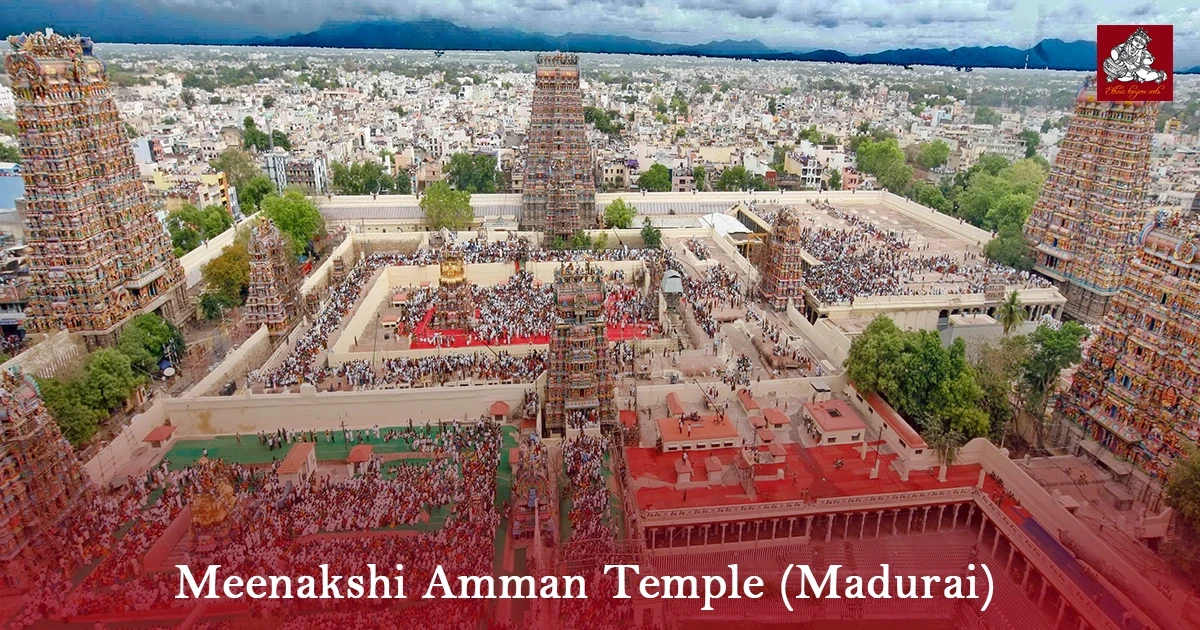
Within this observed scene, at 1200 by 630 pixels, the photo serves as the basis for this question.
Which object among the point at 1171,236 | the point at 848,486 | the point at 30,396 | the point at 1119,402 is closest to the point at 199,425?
the point at 30,396

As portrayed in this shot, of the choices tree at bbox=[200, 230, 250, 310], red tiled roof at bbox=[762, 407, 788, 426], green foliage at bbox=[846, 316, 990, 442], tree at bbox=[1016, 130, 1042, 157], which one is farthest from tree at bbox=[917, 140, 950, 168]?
tree at bbox=[200, 230, 250, 310]

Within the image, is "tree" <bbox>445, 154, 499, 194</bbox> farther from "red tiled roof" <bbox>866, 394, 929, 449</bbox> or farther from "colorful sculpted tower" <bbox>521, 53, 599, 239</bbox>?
"red tiled roof" <bbox>866, 394, 929, 449</bbox>

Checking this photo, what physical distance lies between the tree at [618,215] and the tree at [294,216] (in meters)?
16.2

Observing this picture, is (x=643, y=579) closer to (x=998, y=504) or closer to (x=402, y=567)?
(x=402, y=567)

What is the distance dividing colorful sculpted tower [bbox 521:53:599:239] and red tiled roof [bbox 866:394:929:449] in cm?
→ 2166

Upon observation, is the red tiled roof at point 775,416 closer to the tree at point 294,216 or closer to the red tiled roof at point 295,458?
the red tiled roof at point 295,458

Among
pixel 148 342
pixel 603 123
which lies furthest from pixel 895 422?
pixel 603 123

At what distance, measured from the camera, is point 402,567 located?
44.6ft

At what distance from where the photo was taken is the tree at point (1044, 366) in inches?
808

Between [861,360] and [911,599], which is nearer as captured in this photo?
[911,599]

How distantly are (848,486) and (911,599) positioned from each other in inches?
133

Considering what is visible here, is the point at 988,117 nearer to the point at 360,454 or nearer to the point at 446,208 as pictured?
the point at 446,208

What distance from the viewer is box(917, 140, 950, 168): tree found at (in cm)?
6375

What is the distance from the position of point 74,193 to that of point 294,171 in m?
29.0
